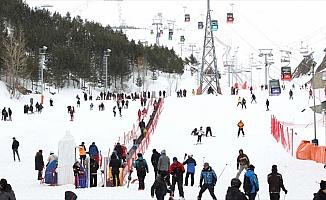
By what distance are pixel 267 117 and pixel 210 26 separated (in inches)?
770

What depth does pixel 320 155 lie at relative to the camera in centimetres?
2411

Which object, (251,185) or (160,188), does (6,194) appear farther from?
(251,185)

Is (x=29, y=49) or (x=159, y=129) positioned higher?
(x=29, y=49)

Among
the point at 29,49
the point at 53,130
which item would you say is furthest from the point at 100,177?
the point at 29,49

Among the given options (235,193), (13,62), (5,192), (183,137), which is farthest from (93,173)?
(13,62)

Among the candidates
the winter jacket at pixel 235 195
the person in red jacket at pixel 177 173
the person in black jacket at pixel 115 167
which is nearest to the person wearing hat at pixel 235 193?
the winter jacket at pixel 235 195

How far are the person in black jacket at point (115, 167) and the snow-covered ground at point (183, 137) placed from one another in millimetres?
511

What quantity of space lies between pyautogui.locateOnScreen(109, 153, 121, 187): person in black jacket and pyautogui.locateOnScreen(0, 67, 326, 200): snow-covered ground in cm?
51

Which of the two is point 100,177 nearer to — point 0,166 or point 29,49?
point 0,166

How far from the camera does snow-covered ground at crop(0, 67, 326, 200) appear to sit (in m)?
17.4

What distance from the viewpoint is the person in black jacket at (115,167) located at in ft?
56.6

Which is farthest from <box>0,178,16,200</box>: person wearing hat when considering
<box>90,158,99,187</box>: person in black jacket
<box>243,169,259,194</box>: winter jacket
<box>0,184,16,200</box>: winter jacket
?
<box>90,158,99,187</box>: person in black jacket

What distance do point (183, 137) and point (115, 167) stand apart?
17.3 m

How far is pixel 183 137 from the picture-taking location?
34406 mm
